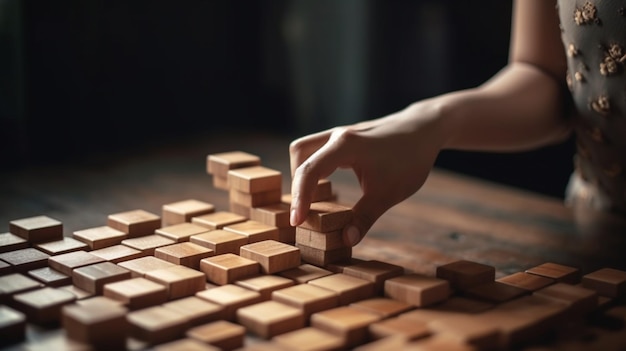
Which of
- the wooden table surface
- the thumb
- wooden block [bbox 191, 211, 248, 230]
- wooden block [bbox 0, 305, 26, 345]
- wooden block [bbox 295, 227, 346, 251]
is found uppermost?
the thumb

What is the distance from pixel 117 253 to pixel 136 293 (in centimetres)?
19

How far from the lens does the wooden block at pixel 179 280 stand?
0.92 metres

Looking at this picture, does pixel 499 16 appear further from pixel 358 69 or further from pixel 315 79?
pixel 315 79

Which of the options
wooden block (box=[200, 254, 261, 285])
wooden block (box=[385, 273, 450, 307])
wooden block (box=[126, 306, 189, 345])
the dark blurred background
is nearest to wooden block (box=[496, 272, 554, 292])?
wooden block (box=[385, 273, 450, 307])

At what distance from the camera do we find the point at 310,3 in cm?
233

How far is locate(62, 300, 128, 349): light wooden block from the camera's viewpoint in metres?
0.76

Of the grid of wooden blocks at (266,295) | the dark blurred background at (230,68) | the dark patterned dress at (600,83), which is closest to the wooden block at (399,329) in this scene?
the grid of wooden blocks at (266,295)

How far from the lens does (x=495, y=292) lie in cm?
94

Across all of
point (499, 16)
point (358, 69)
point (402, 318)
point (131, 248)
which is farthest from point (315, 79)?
point (402, 318)

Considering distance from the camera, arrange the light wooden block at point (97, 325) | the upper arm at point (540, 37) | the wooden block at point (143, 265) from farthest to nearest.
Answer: the upper arm at point (540, 37) → the wooden block at point (143, 265) → the light wooden block at point (97, 325)

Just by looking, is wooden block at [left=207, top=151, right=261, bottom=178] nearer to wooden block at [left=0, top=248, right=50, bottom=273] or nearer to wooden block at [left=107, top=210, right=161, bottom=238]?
wooden block at [left=107, top=210, right=161, bottom=238]

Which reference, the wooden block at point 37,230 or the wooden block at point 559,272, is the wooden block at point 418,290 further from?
the wooden block at point 37,230

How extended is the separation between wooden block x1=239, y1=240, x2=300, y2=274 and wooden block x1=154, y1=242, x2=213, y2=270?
0.05 meters

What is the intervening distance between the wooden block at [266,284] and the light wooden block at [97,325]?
177 millimetres
